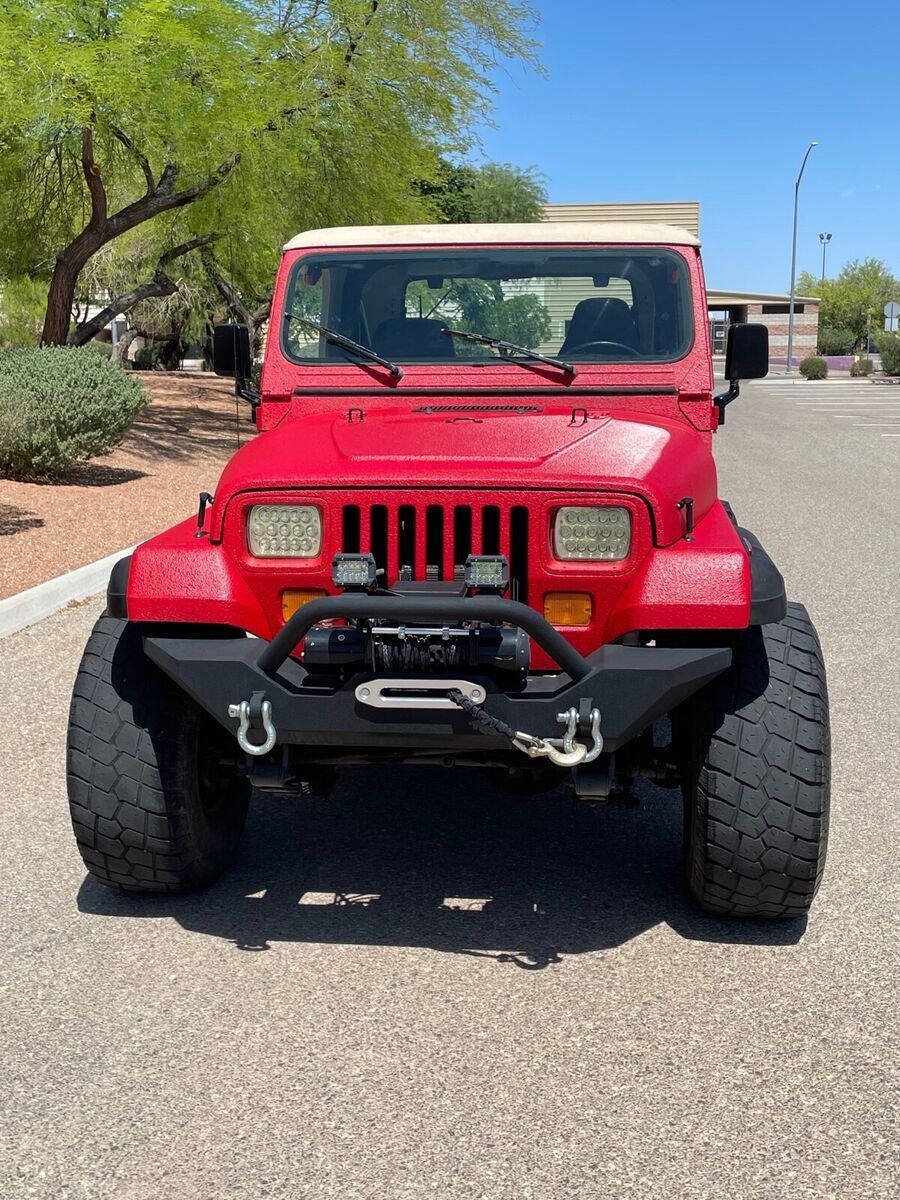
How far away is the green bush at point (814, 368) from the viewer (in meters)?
53.6

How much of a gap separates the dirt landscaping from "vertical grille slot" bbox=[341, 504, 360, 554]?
5425 mm

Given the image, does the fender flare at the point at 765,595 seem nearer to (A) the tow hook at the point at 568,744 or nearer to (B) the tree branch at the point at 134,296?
(A) the tow hook at the point at 568,744

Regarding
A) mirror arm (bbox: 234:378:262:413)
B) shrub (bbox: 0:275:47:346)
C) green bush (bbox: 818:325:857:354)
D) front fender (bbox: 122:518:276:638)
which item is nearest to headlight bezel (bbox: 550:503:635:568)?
front fender (bbox: 122:518:276:638)

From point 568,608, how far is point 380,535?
0.53 m

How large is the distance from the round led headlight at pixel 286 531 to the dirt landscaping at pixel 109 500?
530cm

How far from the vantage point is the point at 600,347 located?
4812 mm

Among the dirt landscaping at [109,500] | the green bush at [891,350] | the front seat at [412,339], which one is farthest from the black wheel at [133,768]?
the green bush at [891,350]

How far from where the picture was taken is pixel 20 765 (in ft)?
17.5

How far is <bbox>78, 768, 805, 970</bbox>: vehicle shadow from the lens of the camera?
3.81 m

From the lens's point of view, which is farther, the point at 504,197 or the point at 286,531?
the point at 504,197

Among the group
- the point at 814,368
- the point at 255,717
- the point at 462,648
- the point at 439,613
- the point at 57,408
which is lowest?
the point at 814,368

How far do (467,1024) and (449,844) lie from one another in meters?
1.17

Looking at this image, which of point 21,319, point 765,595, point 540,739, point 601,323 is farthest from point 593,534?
point 21,319

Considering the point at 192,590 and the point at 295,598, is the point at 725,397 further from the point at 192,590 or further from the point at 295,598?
the point at 192,590
